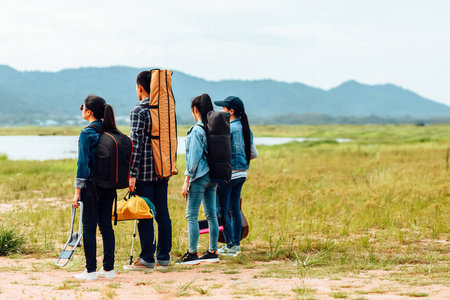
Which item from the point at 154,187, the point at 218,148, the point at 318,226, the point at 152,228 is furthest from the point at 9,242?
the point at 318,226

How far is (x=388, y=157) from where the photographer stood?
25.5 m

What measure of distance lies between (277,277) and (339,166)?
1685 centimetres

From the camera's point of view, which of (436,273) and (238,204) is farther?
(238,204)

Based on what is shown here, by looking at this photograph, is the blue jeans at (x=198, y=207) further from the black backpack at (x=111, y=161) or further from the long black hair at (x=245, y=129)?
the black backpack at (x=111, y=161)

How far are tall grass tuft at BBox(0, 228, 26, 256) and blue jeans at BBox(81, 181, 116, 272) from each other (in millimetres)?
2242

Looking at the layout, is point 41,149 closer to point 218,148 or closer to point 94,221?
point 218,148

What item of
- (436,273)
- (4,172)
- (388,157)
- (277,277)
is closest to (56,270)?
(277,277)

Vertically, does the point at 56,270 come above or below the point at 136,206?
below

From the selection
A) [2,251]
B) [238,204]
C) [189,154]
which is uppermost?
[189,154]

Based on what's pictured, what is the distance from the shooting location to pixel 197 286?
5430mm

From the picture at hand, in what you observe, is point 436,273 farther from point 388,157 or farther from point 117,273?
point 388,157

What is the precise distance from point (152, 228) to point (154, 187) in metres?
0.48

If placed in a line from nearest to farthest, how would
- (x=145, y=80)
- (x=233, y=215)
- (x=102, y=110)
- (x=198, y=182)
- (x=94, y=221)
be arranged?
(x=94, y=221), (x=102, y=110), (x=145, y=80), (x=198, y=182), (x=233, y=215)

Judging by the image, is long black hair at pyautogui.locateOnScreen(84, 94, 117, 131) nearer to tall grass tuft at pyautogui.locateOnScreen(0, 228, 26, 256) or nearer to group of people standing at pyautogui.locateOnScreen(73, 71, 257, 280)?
group of people standing at pyautogui.locateOnScreen(73, 71, 257, 280)
